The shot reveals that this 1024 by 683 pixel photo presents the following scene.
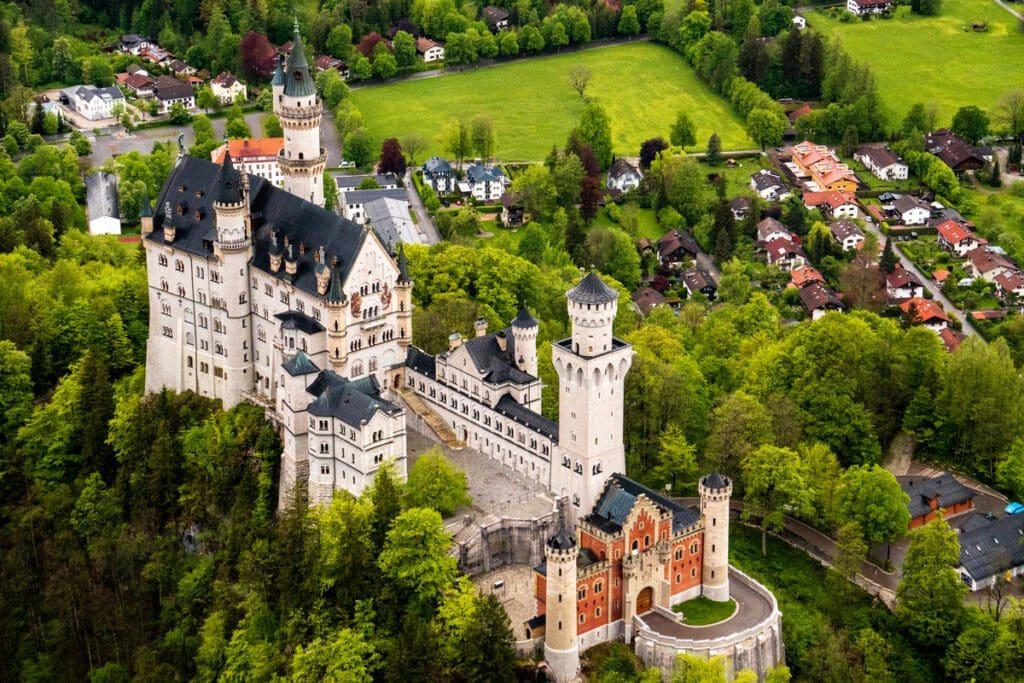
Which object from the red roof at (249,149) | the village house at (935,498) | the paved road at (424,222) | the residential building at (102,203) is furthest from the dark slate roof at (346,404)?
the red roof at (249,149)

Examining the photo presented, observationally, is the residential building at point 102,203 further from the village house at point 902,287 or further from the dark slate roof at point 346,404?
the village house at point 902,287

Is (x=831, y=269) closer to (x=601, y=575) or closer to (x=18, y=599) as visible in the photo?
(x=601, y=575)

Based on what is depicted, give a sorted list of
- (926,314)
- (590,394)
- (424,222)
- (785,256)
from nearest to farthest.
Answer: (590,394)
(926,314)
(785,256)
(424,222)

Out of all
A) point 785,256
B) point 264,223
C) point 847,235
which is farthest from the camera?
point 847,235

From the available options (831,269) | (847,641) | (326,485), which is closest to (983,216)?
(831,269)

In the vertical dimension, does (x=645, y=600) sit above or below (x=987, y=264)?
below

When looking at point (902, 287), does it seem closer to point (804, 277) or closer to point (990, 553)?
point (804, 277)

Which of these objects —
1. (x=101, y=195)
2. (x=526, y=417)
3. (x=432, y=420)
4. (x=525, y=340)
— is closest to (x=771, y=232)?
(x=525, y=340)
